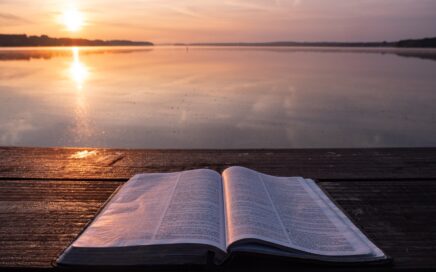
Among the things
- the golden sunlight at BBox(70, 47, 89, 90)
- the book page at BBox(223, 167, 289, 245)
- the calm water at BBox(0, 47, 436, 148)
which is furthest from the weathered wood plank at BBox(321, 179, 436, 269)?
the golden sunlight at BBox(70, 47, 89, 90)

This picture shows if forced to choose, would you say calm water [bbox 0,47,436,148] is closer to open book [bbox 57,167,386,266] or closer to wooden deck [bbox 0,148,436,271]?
wooden deck [bbox 0,148,436,271]

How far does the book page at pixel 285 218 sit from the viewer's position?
973mm

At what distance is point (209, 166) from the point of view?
202 cm

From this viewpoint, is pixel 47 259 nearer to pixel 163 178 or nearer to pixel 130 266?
pixel 130 266

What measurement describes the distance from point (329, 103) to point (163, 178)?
8.75m

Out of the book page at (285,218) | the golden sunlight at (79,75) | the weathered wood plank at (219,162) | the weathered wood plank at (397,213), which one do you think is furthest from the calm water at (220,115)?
the book page at (285,218)

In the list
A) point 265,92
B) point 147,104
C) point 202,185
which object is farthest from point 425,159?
point 265,92

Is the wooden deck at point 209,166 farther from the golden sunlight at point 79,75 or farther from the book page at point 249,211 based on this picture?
the golden sunlight at point 79,75

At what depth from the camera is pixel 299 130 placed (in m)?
6.92

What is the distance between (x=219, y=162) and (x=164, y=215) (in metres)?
1.02

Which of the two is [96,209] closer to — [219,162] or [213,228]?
[213,228]

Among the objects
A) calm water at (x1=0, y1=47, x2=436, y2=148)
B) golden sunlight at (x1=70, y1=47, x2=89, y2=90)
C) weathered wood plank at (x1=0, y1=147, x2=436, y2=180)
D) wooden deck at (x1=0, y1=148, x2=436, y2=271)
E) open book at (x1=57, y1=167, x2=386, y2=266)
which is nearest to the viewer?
open book at (x1=57, y1=167, x2=386, y2=266)

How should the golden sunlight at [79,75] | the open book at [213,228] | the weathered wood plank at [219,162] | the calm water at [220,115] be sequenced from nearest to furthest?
1. the open book at [213,228]
2. the weathered wood plank at [219,162]
3. the calm water at [220,115]
4. the golden sunlight at [79,75]

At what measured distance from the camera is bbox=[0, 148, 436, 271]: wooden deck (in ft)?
3.49
